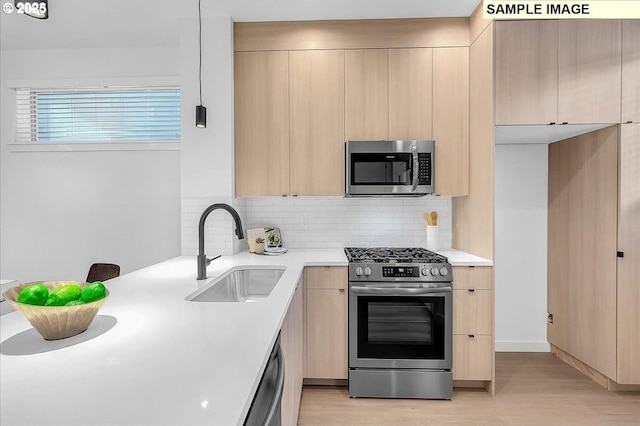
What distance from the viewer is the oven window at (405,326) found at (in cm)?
252

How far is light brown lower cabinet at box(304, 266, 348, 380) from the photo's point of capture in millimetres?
2605

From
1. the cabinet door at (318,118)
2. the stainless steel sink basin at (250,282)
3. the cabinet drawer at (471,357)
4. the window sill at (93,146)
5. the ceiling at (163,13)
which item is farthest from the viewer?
the window sill at (93,146)

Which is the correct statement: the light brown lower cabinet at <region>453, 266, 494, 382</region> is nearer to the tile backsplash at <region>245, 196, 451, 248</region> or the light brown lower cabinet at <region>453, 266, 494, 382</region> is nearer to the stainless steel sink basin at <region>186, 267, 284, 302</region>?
the tile backsplash at <region>245, 196, 451, 248</region>

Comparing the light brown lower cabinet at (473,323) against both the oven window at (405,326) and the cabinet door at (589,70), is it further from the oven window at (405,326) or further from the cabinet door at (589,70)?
the cabinet door at (589,70)

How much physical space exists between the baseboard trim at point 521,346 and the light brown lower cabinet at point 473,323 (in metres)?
0.91

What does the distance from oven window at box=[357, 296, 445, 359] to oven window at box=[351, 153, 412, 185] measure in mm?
939

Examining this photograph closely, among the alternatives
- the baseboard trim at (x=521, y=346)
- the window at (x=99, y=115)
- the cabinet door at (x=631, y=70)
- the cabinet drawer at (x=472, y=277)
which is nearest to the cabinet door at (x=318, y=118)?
the cabinet drawer at (x=472, y=277)

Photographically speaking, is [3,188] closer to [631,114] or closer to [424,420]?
[424,420]

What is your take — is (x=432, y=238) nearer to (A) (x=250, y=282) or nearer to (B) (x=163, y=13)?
(A) (x=250, y=282)

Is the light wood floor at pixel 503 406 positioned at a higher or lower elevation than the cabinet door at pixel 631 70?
lower

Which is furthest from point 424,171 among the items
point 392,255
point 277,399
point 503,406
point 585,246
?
point 277,399

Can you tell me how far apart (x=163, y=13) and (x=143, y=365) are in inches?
117

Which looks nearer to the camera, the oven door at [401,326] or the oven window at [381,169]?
the oven door at [401,326]

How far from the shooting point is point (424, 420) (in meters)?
2.26
